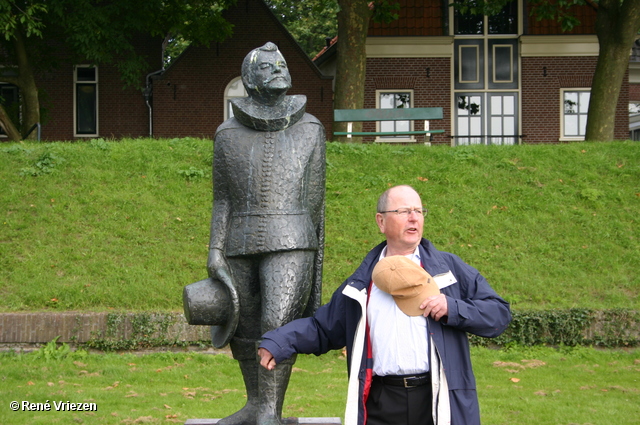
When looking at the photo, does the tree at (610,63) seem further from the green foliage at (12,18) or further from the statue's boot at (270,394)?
the statue's boot at (270,394)

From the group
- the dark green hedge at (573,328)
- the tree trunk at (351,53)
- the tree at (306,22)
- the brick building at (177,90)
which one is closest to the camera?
the dark green hedge at (573,328)

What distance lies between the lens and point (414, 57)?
25.4 meters

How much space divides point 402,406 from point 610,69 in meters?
16.5

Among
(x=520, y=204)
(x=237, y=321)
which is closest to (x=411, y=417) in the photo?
(x=237, y=321)

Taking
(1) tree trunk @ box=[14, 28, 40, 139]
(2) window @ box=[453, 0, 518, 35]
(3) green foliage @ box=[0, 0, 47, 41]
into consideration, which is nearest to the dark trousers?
(3) green foliage @ box=[0, 0, 47, 41]

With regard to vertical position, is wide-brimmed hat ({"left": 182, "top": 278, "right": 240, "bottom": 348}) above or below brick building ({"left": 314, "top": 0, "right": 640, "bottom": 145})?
below

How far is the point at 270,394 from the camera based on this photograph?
14.3 ft

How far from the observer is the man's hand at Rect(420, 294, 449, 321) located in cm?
332

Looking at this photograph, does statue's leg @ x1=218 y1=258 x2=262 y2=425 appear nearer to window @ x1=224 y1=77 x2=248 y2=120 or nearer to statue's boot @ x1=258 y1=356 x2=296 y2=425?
statue's boot @ x1=258 y1=356 x2=296 y2=425

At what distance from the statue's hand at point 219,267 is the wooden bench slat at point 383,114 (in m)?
12.1

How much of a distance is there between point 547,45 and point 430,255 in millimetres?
23789

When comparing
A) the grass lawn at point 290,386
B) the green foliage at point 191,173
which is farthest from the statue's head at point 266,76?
the green foliage at point 191,173

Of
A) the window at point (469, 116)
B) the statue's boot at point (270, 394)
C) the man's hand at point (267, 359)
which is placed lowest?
the statue's boot at point (270, 394)

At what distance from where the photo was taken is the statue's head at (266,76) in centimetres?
463
